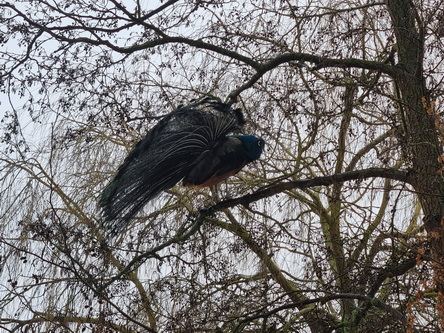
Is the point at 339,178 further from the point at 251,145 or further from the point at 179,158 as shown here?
the point at 179,158

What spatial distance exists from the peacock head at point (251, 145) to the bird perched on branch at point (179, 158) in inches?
0.4

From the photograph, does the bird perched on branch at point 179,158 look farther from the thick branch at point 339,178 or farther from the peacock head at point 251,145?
the thick branch at point 339,178

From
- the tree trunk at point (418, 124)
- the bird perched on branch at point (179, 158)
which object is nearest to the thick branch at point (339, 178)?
the tree trunk at point (418, 124)

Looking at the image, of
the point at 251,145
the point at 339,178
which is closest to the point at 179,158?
the point at 251,145

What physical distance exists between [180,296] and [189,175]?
0.91m

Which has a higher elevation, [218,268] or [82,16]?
[82,16]

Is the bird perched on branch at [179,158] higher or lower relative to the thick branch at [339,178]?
higher

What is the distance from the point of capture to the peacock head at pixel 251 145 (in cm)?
516

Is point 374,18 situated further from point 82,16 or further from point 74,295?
point 74,295

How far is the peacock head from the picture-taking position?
5164mm

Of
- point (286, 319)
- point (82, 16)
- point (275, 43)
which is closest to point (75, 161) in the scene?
point (82, 16)

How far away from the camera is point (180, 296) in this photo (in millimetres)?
5023

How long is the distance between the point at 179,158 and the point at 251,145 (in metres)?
0.64

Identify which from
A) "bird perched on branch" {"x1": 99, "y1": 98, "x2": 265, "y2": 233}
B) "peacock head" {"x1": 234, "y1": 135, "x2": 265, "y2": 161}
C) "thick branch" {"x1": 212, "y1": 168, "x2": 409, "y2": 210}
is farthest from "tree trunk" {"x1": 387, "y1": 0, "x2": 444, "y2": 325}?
"bird perched on branch" {"x1": 99, "y1": 98, "x2": 265, "y2": 233}
